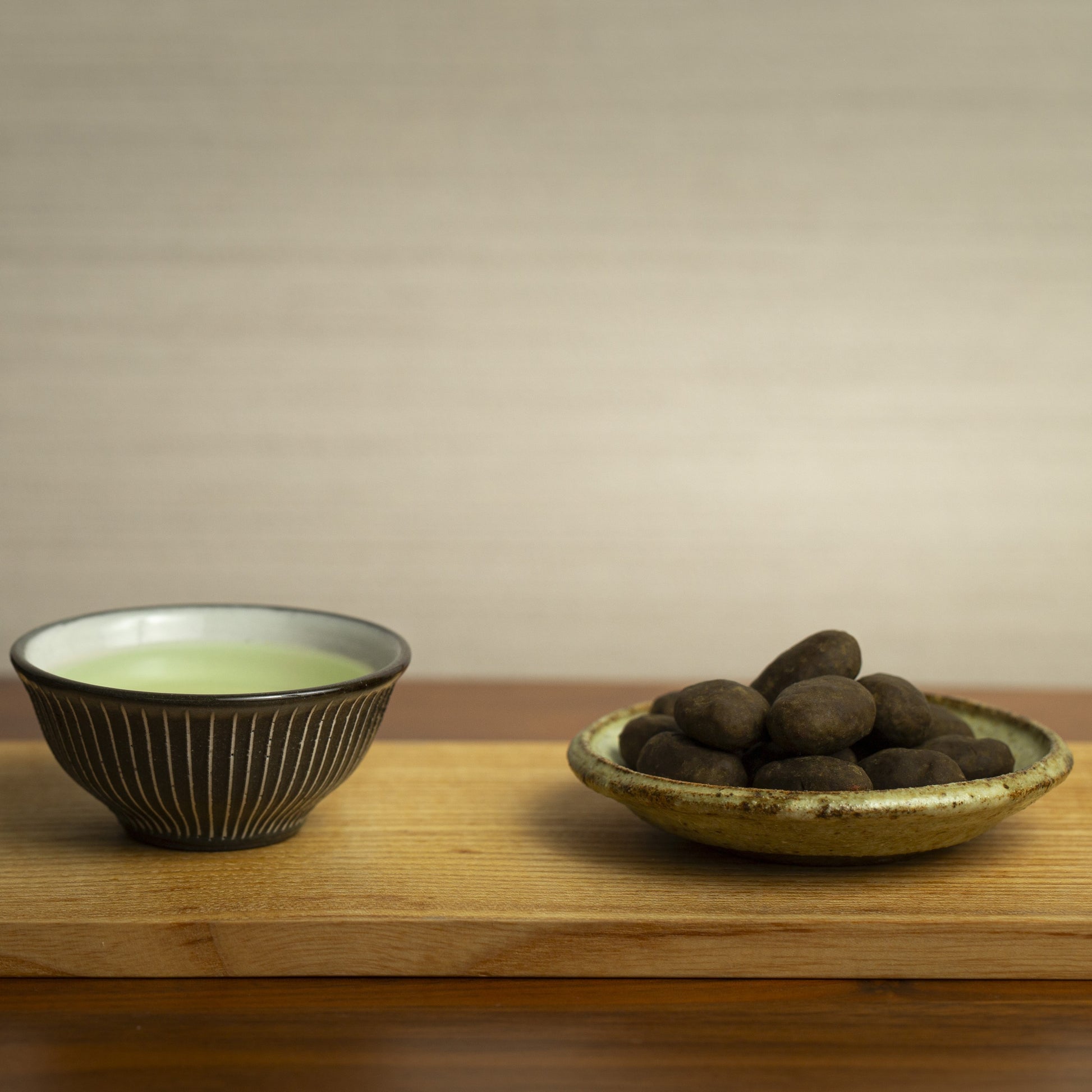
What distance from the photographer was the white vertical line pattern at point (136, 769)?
54 centimetres

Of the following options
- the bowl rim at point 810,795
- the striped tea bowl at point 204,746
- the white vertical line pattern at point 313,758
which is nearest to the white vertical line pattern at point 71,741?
the striped tea bowl at point 204,746

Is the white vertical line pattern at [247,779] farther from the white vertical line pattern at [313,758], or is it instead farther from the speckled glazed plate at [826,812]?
the speckled glazed plate at [826,812]

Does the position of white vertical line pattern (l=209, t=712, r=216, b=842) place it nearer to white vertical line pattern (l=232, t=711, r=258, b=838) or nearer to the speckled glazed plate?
white vertical line pattern (l=232, t=711, r=258, b=838)

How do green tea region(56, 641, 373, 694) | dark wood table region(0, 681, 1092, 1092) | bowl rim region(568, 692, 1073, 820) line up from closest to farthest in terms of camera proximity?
dark wood table region(0, 681, 1092, 1092), bowl rim region(568, 692, 1073, 820), green tea region(56, 641, 373, 694)

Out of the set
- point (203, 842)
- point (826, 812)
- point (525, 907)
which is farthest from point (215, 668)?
point (826, 812)

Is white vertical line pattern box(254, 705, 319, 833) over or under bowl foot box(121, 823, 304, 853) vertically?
over

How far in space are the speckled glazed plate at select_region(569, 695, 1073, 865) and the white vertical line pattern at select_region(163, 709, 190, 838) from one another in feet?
0.67

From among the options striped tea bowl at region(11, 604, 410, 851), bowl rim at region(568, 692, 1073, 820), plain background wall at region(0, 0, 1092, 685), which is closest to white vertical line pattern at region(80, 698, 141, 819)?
striped tea bowl at region(11, 604, 410, 851)

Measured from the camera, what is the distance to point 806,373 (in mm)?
1446

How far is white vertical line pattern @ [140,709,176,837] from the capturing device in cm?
54

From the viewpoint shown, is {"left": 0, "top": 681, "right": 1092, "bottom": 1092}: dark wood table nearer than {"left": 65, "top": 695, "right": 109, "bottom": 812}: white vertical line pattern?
Yes

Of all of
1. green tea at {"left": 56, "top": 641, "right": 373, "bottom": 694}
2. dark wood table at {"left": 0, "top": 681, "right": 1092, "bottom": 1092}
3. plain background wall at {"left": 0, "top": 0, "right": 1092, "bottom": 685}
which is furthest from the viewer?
plain background wall at {"left": 0, "top": 0, "right": 1092, "bottom": 685}

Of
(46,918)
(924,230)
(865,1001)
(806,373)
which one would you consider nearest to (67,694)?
(46,918)

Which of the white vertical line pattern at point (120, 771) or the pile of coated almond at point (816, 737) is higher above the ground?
the pile of coated almond at point (816, 737)
